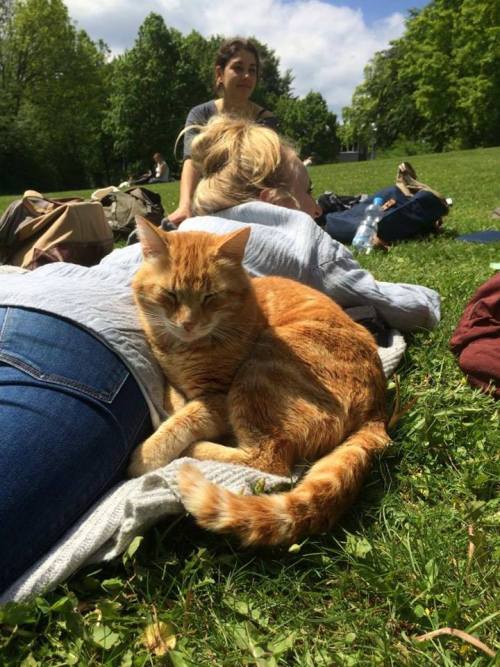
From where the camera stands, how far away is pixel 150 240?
231 cm

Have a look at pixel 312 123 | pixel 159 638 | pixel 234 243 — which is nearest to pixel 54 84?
pixel 312 123

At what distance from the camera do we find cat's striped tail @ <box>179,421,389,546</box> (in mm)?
1547

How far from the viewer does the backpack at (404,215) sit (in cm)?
620

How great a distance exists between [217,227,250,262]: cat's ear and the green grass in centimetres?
111

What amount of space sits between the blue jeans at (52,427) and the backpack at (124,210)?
4.54 meters

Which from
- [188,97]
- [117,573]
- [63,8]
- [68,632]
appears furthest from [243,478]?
[63,8]

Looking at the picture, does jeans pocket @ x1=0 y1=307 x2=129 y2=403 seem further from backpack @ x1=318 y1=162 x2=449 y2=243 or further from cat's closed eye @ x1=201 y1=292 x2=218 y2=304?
backpack @ x1=318 y1=162 x2=449 y2=243

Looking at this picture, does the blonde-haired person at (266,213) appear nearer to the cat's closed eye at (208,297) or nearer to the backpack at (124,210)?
the cat's closed eye at (208,297)

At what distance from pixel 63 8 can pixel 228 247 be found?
44602mm

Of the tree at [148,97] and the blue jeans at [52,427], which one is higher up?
the tree at [148,97]

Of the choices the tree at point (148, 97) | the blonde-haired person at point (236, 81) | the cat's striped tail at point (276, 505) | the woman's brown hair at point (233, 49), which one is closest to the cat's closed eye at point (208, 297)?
the cat's striped tail at point (276, 505)

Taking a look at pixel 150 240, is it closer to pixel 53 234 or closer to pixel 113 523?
pixel 113 523

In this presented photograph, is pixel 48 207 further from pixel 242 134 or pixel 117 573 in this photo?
pixel 117 573

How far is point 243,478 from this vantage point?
6.07 feet
